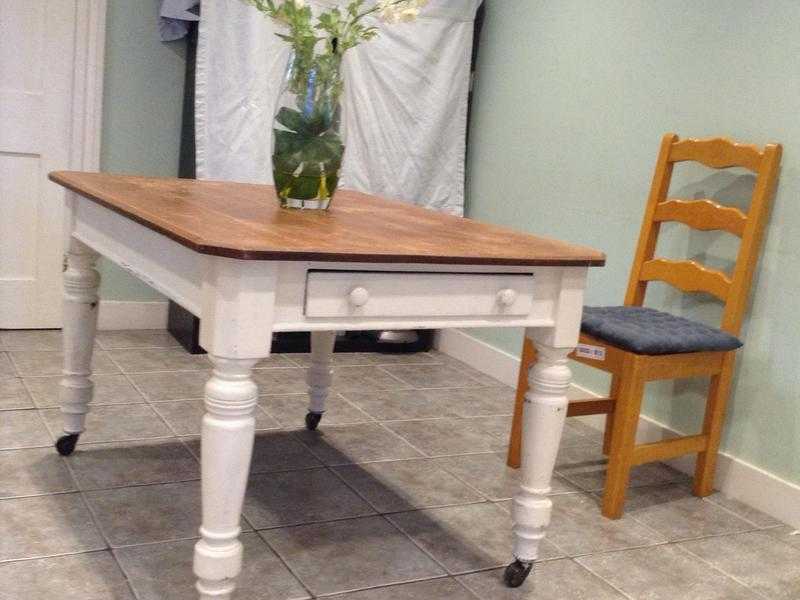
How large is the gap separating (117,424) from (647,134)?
1.87 metres

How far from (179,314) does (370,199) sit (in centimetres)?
151

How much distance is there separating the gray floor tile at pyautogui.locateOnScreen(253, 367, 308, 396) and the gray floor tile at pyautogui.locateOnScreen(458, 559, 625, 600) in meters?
1.33

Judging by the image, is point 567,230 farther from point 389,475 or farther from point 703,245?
point 389,475

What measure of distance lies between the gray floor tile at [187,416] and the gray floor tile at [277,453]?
6cm

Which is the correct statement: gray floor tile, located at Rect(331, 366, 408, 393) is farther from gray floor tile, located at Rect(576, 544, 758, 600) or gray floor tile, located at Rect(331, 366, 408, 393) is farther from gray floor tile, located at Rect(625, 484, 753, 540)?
gray floor tile, located at Rect(576, 544, 758, 600)

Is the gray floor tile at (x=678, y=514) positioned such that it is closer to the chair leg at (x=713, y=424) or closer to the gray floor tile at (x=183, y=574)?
the chair leg at (x=713, y=424)

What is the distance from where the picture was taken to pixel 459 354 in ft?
12.6

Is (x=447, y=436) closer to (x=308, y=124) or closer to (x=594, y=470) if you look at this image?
(x=594, y=470)

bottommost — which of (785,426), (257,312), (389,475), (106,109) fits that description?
(389,475)

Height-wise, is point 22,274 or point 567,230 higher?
point 567,230

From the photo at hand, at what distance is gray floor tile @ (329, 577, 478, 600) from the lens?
1800mm

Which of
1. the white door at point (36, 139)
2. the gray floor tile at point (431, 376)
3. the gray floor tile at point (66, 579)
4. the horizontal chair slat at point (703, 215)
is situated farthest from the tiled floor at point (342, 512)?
the horizontal chair slat at point (703, 215)

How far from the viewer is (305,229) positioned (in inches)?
65.2

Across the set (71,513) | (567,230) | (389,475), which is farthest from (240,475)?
(567,230)
